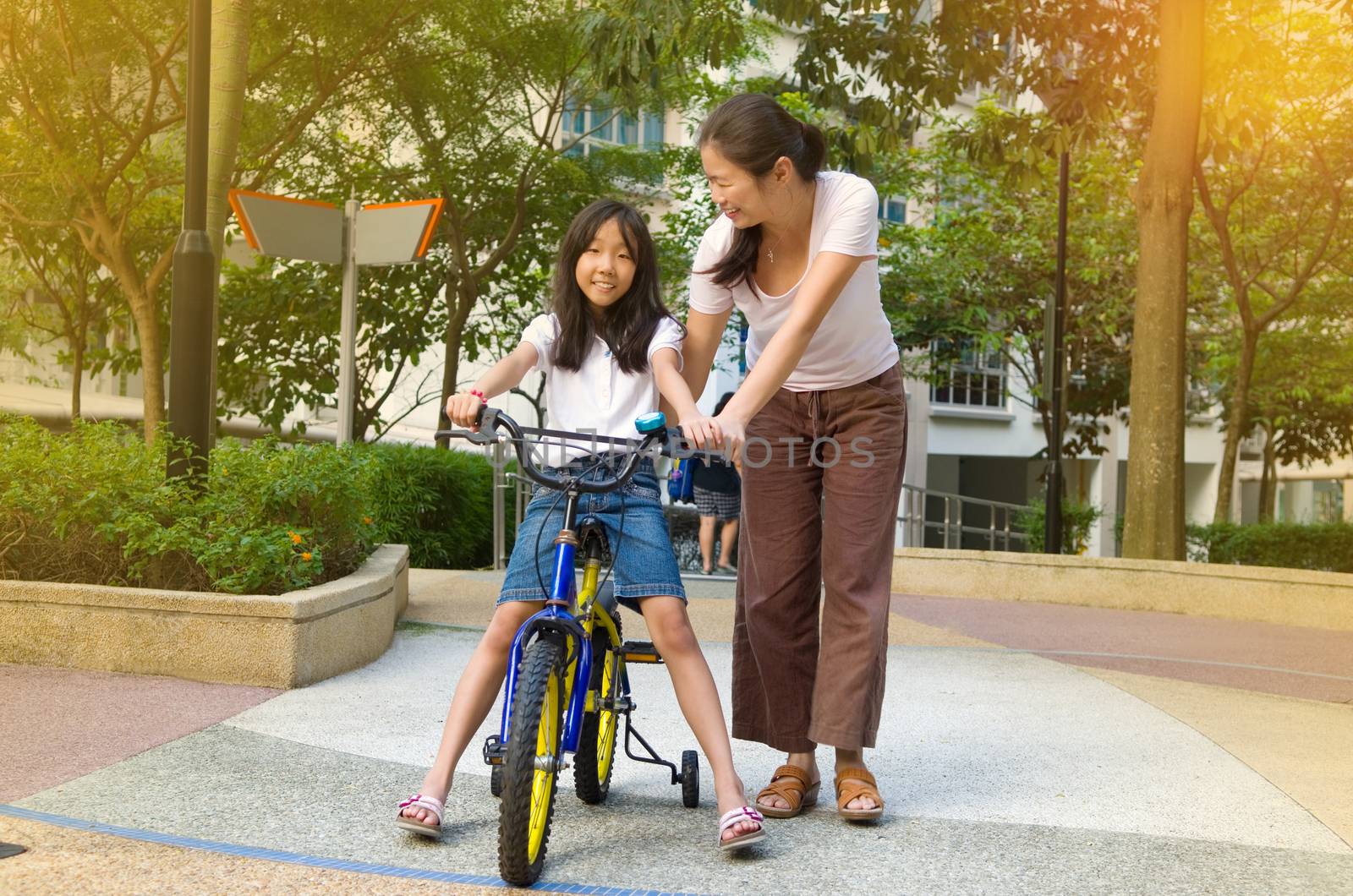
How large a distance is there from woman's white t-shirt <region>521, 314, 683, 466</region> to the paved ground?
3.55 feet

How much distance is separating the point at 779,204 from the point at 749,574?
3.58ft

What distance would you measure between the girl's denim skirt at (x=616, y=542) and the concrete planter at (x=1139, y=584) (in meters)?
7.92

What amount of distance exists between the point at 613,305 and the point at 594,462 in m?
0.49

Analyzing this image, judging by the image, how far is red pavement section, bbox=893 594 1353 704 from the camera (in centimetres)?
742

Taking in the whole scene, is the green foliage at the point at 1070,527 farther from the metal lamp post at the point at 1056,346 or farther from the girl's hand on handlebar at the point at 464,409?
the girl's hand on handlebar at the point at 464,409

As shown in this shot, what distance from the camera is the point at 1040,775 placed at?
4.59m

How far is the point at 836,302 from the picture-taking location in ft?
12.5

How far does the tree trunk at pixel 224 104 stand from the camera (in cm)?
819

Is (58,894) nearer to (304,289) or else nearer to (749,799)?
(749,799)

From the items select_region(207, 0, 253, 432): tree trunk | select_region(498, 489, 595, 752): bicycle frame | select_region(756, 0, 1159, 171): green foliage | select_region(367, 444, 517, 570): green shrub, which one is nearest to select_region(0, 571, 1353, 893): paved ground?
select_region(498, 489, 595, 752): bicycle frame

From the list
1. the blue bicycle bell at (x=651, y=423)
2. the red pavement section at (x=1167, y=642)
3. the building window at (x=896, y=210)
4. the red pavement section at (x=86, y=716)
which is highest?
the building window at (x=896, y=210)

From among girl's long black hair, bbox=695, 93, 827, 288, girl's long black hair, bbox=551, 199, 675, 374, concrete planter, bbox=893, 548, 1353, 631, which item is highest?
girl's long black hair, bbox=695, 93, 827, 288

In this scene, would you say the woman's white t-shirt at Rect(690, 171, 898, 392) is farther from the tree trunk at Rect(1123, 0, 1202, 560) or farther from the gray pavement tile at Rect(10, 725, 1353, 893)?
the tree trunk at Rect(1123, 0, 1202, 560)

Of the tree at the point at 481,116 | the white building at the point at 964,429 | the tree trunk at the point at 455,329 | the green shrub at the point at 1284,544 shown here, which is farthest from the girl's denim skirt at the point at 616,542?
the white building at the point at 964,429
